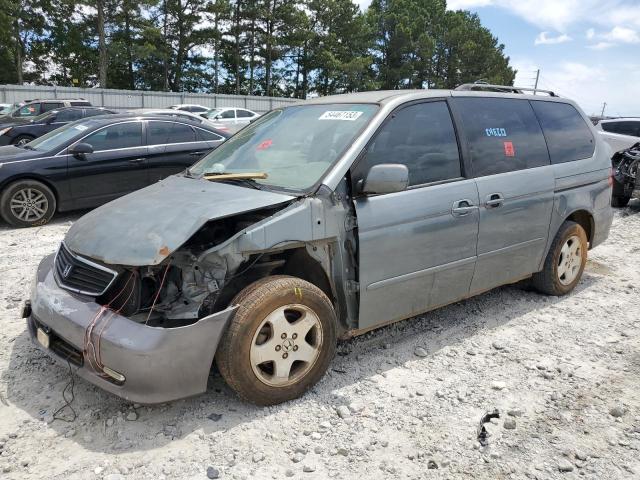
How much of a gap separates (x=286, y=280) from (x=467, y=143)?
6.06ft

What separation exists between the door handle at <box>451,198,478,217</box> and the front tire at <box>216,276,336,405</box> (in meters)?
1.21

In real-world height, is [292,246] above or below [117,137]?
below

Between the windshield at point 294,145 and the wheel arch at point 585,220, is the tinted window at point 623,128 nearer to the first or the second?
the wheel arch at point 585,220

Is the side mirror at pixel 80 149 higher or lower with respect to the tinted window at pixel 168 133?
lower

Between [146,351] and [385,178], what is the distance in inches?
66.1

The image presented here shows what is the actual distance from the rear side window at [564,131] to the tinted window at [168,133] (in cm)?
558

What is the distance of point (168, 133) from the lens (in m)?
8.42

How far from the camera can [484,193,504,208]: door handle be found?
4.00 m

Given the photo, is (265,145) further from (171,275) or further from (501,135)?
(501,135)

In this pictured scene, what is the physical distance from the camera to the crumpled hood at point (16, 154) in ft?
23.9

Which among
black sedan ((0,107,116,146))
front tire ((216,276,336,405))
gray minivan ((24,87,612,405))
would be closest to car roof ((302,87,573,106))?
gray minivan ((24,87,612,405))

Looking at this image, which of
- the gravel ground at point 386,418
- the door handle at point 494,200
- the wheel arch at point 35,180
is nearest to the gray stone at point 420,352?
the gravel ground at point 386,418

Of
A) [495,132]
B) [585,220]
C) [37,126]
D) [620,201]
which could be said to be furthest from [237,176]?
[37,126]

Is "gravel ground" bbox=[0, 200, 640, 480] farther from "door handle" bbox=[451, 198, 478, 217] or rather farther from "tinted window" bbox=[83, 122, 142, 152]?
"tinted window" bbox=[83, 122, 142, 152]
